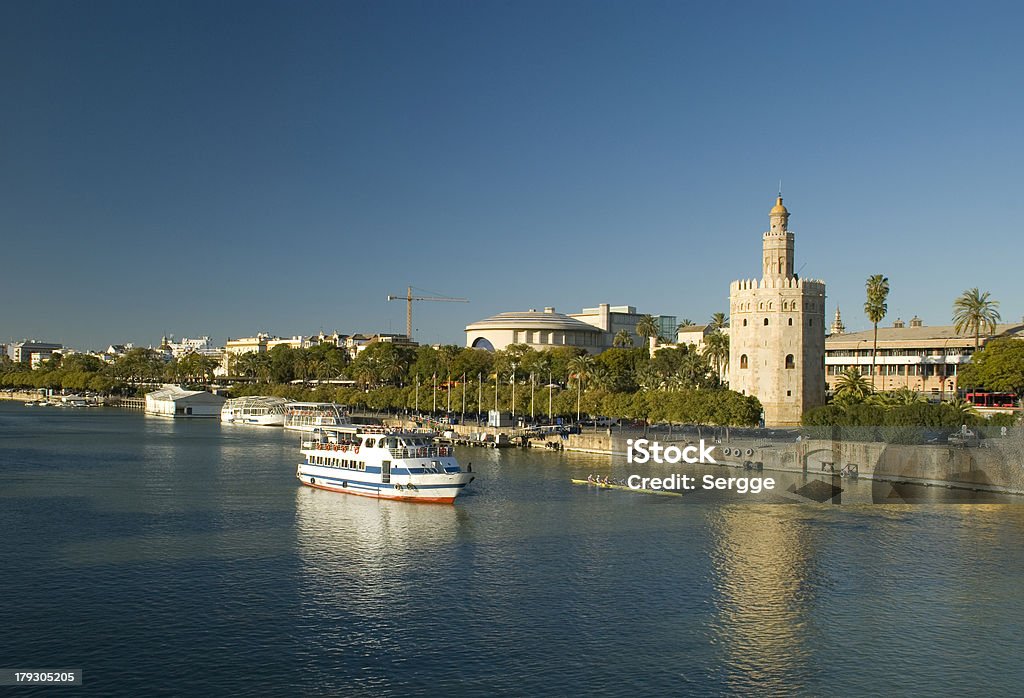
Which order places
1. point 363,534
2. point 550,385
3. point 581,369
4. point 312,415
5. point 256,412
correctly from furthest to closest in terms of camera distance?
1. point 256,412
2. point 312,415
3. point 550,385
4. point 581,369
5. point 363,534

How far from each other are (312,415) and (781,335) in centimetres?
7795

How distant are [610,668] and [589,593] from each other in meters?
8.82

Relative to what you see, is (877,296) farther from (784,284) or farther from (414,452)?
(414,452)

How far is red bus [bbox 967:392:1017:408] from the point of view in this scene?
99.8m

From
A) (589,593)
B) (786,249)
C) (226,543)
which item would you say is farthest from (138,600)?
(786,249)

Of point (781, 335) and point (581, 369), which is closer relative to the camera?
point (781, 335)

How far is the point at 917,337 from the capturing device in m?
128

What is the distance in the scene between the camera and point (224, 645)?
111 feet

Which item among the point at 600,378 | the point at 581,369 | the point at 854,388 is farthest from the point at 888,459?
the point at 581,369

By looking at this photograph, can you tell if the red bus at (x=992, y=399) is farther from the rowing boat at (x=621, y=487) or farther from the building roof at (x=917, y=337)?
the rowing boat at (x=621, y=487)

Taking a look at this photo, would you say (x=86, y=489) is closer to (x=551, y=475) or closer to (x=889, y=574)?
(x=551, y=475)

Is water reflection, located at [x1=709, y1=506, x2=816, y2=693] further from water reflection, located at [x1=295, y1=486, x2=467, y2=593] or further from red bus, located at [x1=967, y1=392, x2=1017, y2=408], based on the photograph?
red bus, located at [x1=967, y1=392, x2=1017, y2=408]

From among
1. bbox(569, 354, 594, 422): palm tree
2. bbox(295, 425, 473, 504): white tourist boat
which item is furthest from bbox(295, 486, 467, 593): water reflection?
bbox(569, 354, 594, 422): palm tree

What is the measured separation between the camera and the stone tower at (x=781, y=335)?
328ft
